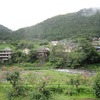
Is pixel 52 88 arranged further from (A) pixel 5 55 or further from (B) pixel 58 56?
(A) pixel 5 55

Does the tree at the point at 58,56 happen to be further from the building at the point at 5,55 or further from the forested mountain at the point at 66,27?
the forested mountain at the point at 66,27

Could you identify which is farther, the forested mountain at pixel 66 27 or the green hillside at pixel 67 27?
the green hillside at pixel 67 27

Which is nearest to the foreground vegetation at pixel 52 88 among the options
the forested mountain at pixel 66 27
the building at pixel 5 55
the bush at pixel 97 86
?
the bush at pixel 97 86

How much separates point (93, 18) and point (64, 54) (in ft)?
198

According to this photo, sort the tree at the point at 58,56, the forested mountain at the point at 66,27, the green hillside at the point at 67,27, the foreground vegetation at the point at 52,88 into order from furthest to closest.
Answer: the green hillside at the point at 67,27 → the forested mountain at the point at 66,27 → the tree at the point at 58,56 → the foreground vegetation at the point at 52,88

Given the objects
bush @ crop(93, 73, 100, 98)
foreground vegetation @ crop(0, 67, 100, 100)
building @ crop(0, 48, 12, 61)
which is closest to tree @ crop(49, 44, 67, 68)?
building @ crop(0, 48, 12, 61)

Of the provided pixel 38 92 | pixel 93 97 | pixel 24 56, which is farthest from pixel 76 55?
pixel 38 92

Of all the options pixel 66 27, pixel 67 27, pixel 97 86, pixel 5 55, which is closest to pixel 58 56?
pixel 5 55

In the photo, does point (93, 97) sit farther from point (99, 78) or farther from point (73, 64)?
point (73, 64)

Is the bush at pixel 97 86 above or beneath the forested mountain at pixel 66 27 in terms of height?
beneath

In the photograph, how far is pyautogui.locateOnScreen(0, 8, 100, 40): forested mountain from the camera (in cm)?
10194

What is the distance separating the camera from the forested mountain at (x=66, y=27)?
10194 cm

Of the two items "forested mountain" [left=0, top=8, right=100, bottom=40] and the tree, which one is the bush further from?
"forested mountain" [left=0, top=8, right=100, bottom=40]

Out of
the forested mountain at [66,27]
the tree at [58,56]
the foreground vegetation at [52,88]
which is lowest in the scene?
the foreground vegetation at [52,88]
